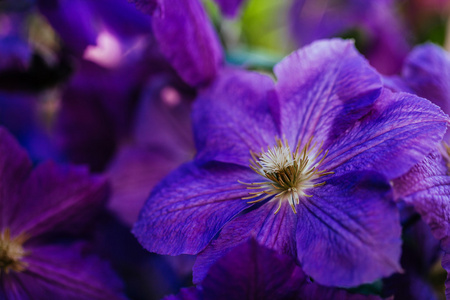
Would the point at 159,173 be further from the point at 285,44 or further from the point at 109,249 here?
the point at 285,44

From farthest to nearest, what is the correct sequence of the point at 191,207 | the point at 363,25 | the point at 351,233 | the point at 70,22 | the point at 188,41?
1. the point at 363,25
2. the point at 70,22
3. the point at 188,41
4. the point at 191,207
5. the point at 351,233

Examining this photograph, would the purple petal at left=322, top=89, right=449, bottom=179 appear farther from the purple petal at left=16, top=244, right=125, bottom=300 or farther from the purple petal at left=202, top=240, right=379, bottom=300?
the purple petal at left=16, top=244, right=125, bottom=300

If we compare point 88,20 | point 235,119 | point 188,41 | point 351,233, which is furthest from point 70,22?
point 351,233

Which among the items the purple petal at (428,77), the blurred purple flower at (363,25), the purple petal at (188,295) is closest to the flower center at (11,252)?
the purple petal at (188,295)

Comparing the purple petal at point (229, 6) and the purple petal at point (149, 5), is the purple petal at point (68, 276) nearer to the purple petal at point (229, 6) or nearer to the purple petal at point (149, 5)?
the purple petal at point (149, 5)

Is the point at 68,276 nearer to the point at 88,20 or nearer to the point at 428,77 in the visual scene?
the point at 88,20

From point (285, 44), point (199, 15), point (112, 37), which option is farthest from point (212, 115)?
point (285, 44)

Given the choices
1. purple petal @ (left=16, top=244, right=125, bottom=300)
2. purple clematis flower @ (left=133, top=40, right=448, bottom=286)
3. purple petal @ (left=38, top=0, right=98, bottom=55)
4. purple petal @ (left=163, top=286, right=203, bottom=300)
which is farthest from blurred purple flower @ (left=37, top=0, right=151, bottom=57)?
purple petal @ (left=163, top=286, right=203, bottom=300)
